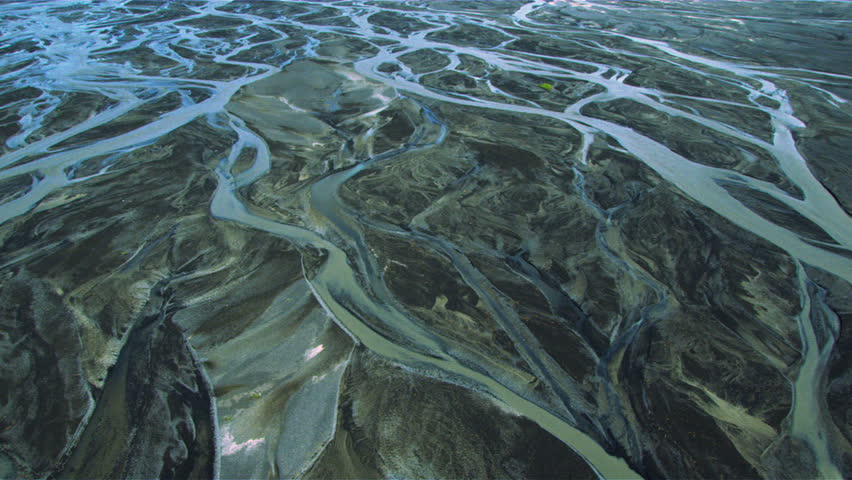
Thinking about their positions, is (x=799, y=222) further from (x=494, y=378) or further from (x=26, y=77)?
(x=26, y=77)

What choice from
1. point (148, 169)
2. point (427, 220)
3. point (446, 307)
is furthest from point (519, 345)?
point (148, 169)

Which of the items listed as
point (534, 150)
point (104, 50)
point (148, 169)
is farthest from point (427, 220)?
point (104, 50)

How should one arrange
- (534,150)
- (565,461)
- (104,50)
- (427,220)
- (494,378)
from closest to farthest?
(565,461), (494,378), (427,220), (534,150), (104,50)

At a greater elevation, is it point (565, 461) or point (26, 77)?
point (26, 77)

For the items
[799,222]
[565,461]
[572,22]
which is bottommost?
[565,461]

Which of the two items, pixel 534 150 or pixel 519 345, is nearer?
pixel 519 345

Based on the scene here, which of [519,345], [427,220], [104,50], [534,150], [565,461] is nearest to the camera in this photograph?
[565,461]
